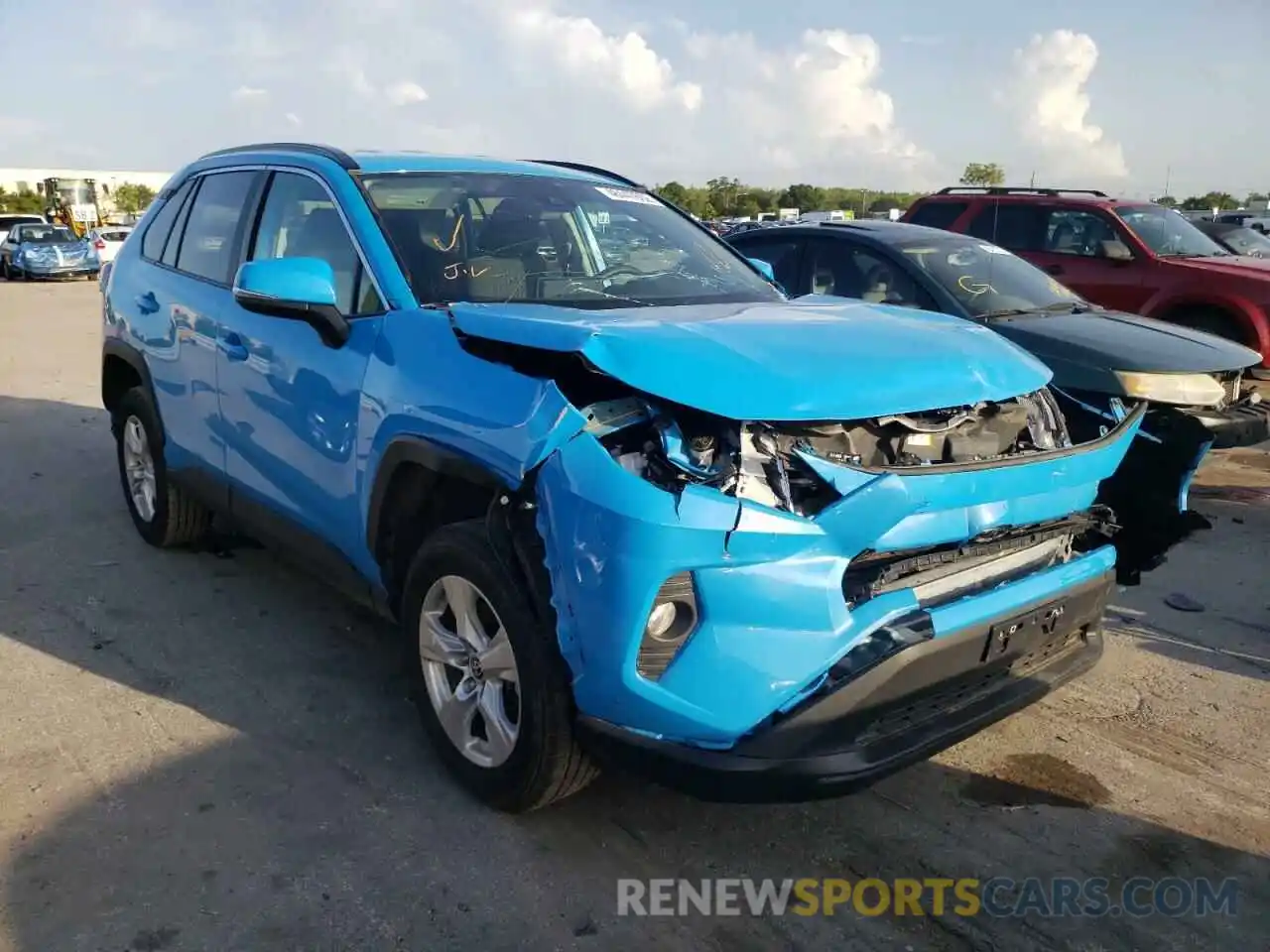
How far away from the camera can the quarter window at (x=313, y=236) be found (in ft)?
11.7

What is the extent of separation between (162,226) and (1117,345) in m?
5.02

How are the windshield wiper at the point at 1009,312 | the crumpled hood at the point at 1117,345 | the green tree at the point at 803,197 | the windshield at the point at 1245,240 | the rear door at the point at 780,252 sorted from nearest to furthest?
the crumpled hood at the point at 1117,345 < the windshield wiper at the point at 1009,312 < the rear door at the point at 780,252 < the windshield at the point at 1245,240 < the green tree at the point at 803,197

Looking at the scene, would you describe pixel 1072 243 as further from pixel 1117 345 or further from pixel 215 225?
pixel 215 225

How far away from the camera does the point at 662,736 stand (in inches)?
100

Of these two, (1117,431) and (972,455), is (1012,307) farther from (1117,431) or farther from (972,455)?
(972,455)

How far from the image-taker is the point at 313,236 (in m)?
3.92

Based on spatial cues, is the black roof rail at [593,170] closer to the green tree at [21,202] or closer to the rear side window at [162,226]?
the rear side window at [162,226]

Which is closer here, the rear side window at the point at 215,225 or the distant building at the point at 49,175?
the rear side window at the point at 215,225

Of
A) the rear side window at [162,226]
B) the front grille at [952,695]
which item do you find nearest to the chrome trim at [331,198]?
the rear side window at [162,226]

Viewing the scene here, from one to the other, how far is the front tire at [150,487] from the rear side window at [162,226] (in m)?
0.68

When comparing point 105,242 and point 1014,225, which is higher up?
point 1014,225

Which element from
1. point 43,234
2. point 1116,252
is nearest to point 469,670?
point 1116,252

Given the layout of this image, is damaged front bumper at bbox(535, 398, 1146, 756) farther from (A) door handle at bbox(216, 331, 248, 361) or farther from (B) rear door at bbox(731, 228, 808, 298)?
(B) rear door at bbox(731, 228, 808, 298)

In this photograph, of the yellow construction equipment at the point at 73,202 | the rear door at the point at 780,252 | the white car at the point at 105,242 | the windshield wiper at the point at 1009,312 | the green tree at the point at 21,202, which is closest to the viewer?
the windshield wiper at the point at 1009,312
